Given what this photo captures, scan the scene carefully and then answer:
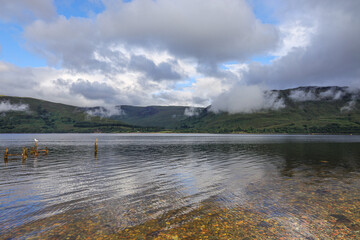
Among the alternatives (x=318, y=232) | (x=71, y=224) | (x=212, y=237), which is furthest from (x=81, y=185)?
(x=318, y=232)

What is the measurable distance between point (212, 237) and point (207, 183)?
50.5 feet

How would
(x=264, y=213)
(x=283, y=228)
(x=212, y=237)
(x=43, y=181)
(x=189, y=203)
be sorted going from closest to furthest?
(x=212, y=237) → (x=283, y=228) → (x=264, y=213) → (x=189, y=203) → (x=43, y=181)

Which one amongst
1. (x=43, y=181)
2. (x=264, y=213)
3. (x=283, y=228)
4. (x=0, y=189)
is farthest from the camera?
(x=43, y=181)

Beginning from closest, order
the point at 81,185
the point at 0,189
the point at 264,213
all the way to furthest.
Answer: the point at 264,213
the point at 0,189
the point at 81,185

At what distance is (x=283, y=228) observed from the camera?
48.6 ft

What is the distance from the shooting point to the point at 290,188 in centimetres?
2602

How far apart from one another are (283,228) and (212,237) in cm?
Result: 529

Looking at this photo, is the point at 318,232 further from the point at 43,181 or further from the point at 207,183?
the point at 43,181

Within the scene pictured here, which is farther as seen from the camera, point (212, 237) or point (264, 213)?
point (264, 213)

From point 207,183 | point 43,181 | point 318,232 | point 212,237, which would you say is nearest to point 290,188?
point 207,183

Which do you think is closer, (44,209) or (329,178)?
(44,209)

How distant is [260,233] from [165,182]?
17403mm

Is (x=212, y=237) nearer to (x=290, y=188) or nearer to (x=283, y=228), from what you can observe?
(x=283, y=228)

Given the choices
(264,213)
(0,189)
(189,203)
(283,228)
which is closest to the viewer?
(283,228)
